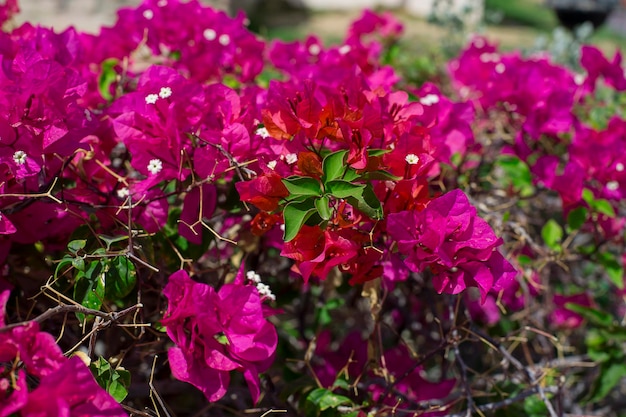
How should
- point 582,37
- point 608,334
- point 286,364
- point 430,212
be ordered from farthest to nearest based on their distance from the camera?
point 582,37
point 608,334
point 286,364
point 430,212

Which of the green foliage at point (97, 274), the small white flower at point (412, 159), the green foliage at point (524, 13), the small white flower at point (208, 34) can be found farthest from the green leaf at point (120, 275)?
the green foliage at point (524, 13)

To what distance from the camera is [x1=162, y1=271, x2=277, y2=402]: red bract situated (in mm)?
716

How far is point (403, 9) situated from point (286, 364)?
7.84 meters

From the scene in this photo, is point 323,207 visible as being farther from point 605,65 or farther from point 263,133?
Answer: point 605,65

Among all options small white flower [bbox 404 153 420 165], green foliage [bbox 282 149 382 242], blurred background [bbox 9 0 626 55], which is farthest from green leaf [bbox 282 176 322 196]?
blurred background [bbox 9 0 626 55]

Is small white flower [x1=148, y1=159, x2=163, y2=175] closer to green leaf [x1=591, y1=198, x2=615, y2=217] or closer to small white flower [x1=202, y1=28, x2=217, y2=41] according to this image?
small white flower [x1=202, y1=28, x2=217, y2=41]

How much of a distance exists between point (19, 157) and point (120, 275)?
163 millimetres

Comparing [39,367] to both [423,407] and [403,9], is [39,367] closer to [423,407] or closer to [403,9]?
[423,407]

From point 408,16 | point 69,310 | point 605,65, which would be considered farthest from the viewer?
point 408,16

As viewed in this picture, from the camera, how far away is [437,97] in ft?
3.43

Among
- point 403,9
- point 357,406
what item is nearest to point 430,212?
point 357,406

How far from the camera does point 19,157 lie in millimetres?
746

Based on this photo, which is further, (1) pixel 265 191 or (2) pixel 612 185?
(2) pixel 612 185

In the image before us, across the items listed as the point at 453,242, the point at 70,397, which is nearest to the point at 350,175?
the point at 453,242
